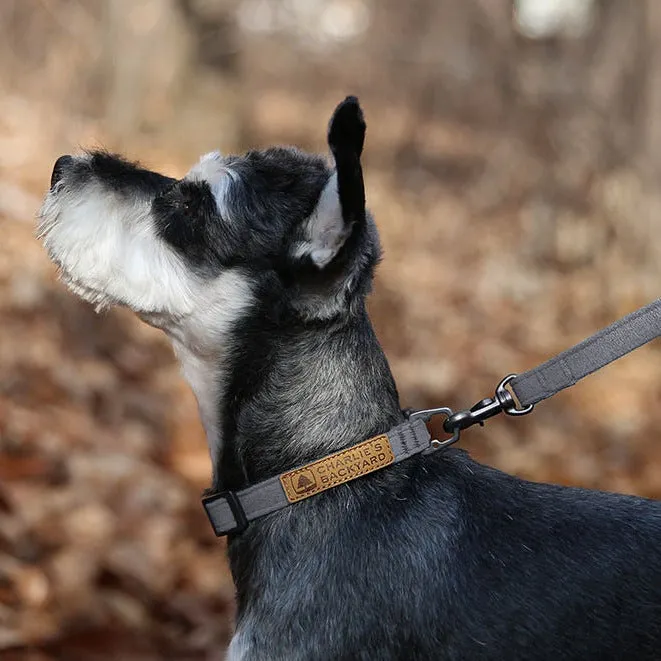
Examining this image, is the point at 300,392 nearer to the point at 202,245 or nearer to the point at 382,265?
the point at 202,245

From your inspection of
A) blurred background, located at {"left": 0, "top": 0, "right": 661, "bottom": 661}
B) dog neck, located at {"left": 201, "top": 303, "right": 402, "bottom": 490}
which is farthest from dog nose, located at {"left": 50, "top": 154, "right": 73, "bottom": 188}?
blurred background, located at {"left": 0, "top": 0, "right": 661, "bottom": 661}

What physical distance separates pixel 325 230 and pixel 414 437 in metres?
0.71

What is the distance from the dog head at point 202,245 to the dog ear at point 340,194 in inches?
0.4

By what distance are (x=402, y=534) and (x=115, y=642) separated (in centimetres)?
209

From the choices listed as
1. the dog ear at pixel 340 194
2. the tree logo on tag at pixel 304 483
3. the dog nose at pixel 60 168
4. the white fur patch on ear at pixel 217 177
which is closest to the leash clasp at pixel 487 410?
the tree logo on tag at pixel 304 483

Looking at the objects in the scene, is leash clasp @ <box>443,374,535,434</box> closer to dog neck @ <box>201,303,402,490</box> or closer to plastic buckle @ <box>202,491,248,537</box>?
dog neck @ <box>201,303,402,490</box>

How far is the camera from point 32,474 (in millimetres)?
5445

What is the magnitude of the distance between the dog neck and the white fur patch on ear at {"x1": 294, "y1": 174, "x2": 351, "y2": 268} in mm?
230

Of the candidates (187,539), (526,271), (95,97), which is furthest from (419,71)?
(187,539)

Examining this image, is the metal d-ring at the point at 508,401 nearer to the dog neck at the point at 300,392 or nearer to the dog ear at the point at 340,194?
the dog neck at the point at 300,392

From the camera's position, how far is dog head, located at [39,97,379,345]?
3.15 m

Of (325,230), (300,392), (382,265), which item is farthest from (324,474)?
(382,265)

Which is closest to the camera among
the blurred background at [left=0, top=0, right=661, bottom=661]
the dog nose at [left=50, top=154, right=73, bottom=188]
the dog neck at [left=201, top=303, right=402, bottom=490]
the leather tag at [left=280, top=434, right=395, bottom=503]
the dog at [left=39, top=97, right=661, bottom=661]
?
the dog at [left=39, top=97, right=661, bottom=661]

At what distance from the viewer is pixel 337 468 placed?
120 inches
